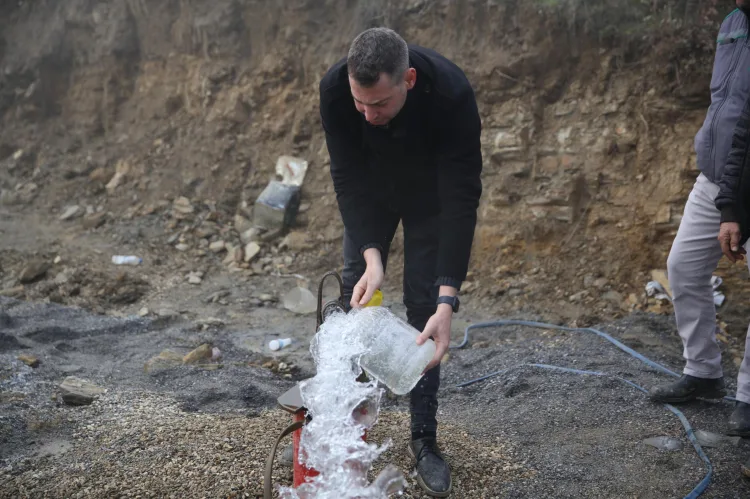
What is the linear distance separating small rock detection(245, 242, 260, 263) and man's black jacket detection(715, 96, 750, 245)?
4.22 meters

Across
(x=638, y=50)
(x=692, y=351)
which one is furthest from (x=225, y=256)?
(x=692, y=351)

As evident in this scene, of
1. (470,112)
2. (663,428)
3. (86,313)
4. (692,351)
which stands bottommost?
(86,313)

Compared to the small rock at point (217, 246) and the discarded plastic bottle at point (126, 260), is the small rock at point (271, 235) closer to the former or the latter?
the small rock at point (217, 246)

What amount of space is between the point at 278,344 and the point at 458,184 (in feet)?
8.57

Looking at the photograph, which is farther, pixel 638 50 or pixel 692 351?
pixel 638 50

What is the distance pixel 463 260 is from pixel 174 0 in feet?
20.7

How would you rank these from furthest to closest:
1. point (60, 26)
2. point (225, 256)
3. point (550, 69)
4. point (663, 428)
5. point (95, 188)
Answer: point (60, 26) → point (95, 188) → point (225, 256) → point (550, 69) → point (663, 428)

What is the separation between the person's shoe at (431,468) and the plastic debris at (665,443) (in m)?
0.89

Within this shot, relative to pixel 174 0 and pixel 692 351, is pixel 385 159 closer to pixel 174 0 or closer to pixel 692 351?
pixel 692 351

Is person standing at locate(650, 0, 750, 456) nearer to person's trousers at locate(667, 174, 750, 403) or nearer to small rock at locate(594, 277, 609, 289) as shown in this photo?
person's trousers at locate(667, 174, 750, 403)

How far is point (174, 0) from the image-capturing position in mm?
7480

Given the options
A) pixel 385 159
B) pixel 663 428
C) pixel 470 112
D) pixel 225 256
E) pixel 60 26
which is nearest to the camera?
pixel 470 112

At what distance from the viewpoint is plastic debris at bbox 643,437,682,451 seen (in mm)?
2756

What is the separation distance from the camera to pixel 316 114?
6.52 metres
